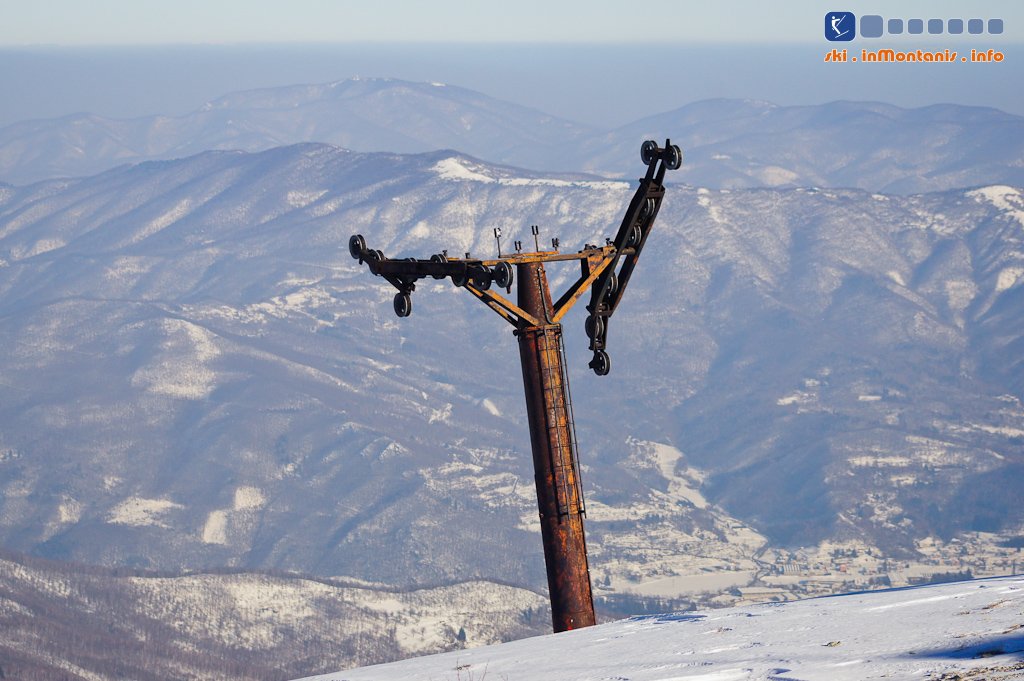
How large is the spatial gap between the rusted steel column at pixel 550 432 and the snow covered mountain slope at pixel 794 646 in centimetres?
178

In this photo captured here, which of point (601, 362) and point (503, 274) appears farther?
point (601, 362)

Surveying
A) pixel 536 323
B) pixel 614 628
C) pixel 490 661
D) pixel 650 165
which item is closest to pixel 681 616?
pixel 614 628

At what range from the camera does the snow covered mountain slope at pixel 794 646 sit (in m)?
25.7

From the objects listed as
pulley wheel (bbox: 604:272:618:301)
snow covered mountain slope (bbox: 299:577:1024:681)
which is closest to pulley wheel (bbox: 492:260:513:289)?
pulley wheel (bbox: 604:272:618:301)

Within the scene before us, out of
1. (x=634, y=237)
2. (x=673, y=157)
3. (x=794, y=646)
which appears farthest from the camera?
(x=634, y=237)

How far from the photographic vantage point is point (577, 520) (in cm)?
3359

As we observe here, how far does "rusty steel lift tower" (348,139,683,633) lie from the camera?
33.0 meters

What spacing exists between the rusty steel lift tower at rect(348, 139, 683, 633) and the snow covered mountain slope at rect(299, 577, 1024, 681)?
4.79 ft

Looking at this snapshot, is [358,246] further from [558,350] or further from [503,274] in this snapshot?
[503,274]

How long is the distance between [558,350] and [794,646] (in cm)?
813

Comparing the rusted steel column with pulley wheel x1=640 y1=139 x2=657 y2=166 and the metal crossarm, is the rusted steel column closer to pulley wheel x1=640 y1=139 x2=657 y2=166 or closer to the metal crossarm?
the metal crossarm

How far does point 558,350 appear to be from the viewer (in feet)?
109

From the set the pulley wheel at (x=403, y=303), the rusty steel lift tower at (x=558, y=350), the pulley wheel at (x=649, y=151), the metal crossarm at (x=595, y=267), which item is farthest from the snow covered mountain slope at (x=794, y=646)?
the pulley wheel at (x=649, y=151)

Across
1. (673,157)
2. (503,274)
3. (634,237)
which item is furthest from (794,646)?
(673,157)
